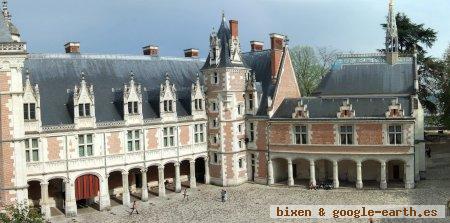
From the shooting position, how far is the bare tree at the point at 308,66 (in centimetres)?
5584

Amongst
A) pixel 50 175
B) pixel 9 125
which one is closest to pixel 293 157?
pixel 50 175

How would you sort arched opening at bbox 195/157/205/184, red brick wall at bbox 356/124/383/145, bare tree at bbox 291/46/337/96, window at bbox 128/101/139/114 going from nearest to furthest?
window at bbox 128/101/139/114 → red brick wall at bbox 356/124/383/145 → arched opening at bbox 195/157/205/184 → bare tree at bbox 291/46/337/96

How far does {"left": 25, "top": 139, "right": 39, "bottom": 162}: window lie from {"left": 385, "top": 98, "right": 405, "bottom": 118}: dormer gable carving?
22361 millimetres

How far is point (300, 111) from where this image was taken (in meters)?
33.8

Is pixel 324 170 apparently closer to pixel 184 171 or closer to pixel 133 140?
pixel 184 171

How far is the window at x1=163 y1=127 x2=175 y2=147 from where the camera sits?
3300 centimetres

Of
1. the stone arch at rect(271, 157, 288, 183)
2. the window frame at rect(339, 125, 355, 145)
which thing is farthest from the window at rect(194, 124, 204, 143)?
the window frame at rect(339, 125, 355, 145)

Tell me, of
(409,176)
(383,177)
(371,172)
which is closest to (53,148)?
(383,177)

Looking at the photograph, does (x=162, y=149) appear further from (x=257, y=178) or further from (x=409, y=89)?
(x=409, y=89)

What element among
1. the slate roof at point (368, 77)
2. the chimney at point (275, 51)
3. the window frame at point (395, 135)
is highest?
the chimney at point (275, 51)

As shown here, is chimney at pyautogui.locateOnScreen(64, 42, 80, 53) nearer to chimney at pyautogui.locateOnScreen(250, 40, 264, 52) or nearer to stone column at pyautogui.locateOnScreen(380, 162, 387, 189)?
chimney at pyautogui.locateOnScreen(250, 40, 264, 52)

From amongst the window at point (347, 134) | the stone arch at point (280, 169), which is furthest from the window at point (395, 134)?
the stone arch at point (280, 169)

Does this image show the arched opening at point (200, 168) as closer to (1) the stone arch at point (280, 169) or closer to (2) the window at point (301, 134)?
(1) the stone arch at point (280, 169)

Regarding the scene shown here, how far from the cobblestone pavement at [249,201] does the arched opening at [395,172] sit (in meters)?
1.55
